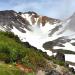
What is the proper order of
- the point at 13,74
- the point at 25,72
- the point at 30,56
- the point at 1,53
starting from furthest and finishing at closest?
the point at 30,56 < the point at 1,53 < the point at 25,72 < the point at 13,74

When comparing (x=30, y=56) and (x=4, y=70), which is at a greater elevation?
(x=30, y=56)

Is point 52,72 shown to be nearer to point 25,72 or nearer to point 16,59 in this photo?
point 16,59

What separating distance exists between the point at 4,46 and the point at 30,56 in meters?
5.51

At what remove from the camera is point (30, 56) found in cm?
2902

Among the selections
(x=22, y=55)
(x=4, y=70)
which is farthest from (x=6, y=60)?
(x=4, y=70)

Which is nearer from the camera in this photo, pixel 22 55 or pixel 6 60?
pixel 6 60

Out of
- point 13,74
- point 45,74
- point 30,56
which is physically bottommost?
point 13,74

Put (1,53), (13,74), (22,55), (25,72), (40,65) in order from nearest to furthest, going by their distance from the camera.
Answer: (13,74) < (25,72) < (1,53) < (22,55) < (40,65)

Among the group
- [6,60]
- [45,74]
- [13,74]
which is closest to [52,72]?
[45,74]

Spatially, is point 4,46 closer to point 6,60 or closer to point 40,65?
point 6,60

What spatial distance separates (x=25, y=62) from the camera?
975 inches

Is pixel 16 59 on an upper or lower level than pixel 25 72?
upper

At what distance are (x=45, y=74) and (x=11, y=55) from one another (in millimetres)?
3529

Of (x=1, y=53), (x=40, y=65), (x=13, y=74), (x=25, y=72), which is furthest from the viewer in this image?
(x=40, y=65)
